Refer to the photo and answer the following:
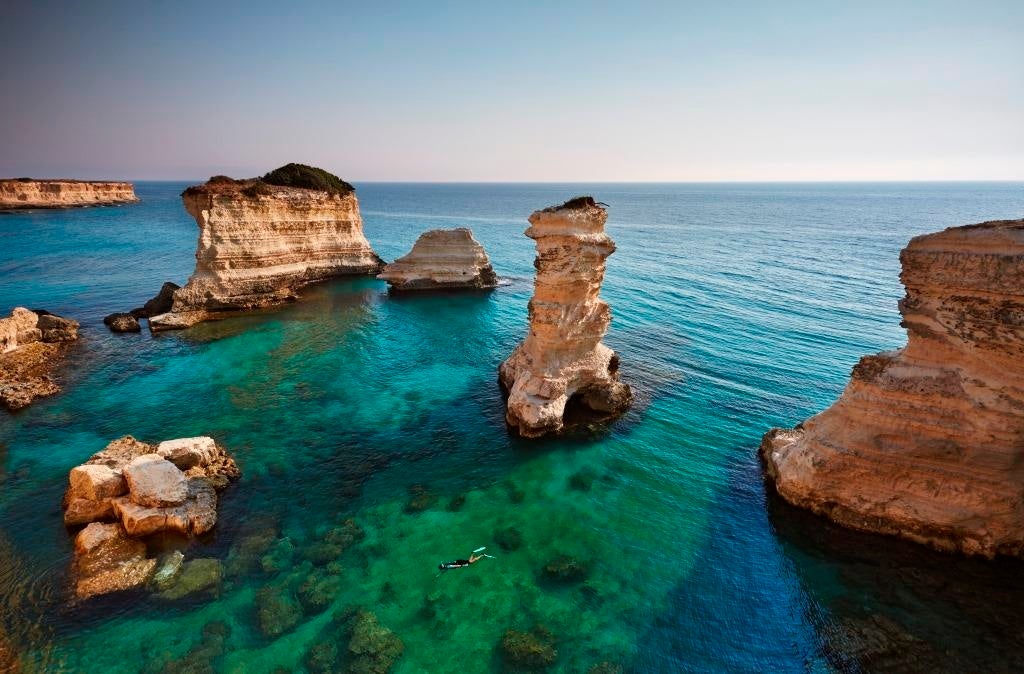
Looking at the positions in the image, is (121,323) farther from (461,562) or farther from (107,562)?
(461,562)

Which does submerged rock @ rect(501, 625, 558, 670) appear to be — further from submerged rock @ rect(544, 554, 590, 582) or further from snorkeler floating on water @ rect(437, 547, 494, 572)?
snorkeler floating on water @ rect(437, 547, 494, 572)

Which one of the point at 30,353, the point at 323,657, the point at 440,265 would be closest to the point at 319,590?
the point at 323,657

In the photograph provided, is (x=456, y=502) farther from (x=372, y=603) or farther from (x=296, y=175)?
(x=296, y=175)

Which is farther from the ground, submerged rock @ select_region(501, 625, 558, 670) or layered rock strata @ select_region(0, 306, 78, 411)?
layered rock strata @ select_region(0, 306, 78, 411)

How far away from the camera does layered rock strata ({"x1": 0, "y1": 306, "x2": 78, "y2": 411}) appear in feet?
71.5

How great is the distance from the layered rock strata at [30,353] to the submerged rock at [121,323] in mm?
1852

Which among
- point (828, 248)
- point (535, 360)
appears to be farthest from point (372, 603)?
point (828, 248)

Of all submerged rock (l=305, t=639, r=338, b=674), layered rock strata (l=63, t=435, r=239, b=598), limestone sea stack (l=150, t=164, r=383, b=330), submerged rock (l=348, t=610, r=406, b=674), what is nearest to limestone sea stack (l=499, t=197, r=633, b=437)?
submerged rock (l=348, t=610, r=406, b=674)

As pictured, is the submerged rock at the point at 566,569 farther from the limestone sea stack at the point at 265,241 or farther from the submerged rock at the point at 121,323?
the submerged rock at the point at 121,323

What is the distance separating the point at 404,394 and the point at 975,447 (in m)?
20.9

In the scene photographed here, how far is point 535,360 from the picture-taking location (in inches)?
821

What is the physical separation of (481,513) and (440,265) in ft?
103

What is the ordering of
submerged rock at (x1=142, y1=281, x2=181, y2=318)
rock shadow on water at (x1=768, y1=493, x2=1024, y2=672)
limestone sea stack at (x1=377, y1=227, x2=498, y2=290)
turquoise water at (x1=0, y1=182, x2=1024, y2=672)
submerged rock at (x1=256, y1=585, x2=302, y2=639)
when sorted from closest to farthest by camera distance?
Answer: rock shadow on water at (x1=768, y1=493, x2=1024, y2=672) < turquoise water at (x1=0, y1=182, x2=1024, y2=672) < submerged rock at (x1=256, y1=585, x2=302, y2=639) < submerged rock at (x1=142, y1=281, x2=181, y2=318) < limestone sea stack at (x1=377, y1=227, x2=498, y2=290)

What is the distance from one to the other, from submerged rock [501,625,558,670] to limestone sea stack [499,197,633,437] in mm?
8603
